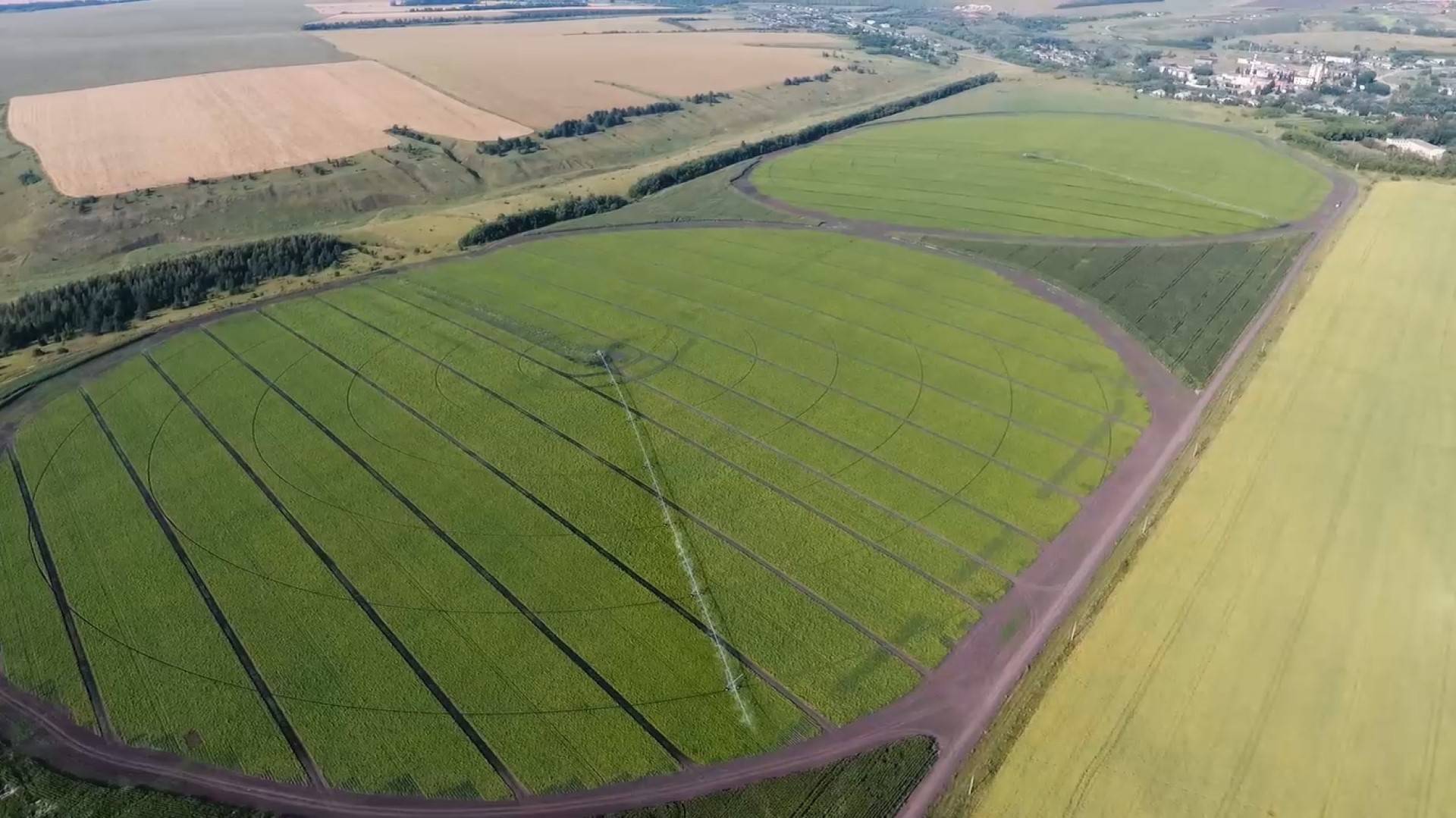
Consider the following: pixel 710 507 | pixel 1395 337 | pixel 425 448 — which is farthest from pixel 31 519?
pixel 1395 337

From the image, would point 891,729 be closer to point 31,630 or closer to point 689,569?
point 689,569

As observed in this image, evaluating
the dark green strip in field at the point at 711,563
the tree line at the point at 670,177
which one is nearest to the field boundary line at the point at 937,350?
the tree line at the point at 670,177

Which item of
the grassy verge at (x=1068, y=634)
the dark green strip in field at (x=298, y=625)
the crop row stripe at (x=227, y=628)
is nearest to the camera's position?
the grassy verge at (x=1068, y=634)

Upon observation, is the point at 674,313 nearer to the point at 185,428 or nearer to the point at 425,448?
the point at 425,448

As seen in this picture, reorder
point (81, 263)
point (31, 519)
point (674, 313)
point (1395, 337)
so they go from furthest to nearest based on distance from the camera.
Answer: point (81, 263) < point (674, 313) < point (1395, 337) < point (31, 519)

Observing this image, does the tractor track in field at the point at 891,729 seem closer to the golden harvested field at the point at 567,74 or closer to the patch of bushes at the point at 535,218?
the patch of bushes at the point at 535,218

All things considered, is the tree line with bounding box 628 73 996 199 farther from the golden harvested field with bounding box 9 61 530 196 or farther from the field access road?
the golden harvested field with bounding box 9 61 530 196
